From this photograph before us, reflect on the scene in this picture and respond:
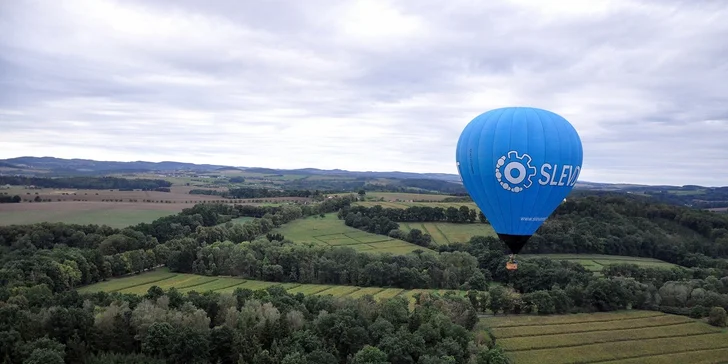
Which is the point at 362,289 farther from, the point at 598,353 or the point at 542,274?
the point at 598,353

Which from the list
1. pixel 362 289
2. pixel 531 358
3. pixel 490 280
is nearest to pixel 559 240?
pixel 490 280

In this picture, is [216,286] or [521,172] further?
[216,286]

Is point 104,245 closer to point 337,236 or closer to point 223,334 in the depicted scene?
point 337,236

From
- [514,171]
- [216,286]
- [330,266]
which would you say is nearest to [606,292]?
[330,266]

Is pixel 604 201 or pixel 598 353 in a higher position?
pixel 604 201

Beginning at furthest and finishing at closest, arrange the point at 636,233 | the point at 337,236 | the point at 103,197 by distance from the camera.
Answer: the point at 103,197 < the point at 337,236 < the point at 636,233
